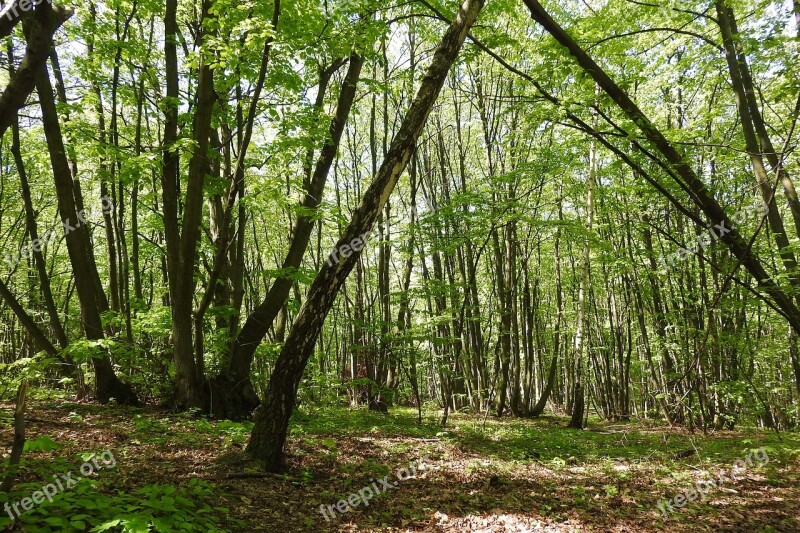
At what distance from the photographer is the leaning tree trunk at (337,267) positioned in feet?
16.6

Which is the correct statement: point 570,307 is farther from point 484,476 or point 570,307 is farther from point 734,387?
point 484,476

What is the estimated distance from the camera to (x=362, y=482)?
18.3 feet

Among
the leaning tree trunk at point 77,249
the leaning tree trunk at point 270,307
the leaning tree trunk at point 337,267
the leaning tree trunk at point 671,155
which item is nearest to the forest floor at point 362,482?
the leaning tree trunk at point 77,249

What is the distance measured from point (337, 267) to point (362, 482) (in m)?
2.79

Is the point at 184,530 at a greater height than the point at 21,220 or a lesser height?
lesser

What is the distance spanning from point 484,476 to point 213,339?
5.52 m

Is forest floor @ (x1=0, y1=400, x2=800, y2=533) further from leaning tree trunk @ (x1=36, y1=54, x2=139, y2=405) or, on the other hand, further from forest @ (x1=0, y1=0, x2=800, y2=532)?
leaning tree trunk @ (x1=36, y1=54, x2=139, y2=405)

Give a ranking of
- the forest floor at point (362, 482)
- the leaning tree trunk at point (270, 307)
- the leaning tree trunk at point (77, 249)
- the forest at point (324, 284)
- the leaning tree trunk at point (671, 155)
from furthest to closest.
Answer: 1. the leaning tree trunk at point (270, 307)
2. the leaning tree trunk at point (77, 249)
3. the leaning tree trunk at point (671, 155)
4. the forest at point (324, 284)
5. the forest floor at point (362, 482)

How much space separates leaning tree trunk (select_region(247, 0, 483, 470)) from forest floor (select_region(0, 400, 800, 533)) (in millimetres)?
662

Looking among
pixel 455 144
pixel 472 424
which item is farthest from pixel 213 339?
pixel 455 144

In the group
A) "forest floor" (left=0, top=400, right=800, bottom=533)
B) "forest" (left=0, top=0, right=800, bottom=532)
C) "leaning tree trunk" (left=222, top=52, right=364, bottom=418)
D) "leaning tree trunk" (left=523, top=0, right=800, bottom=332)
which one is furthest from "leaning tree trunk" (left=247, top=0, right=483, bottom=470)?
"leaning tree trunk" (left=222, top=52, right=364, bottom=418)

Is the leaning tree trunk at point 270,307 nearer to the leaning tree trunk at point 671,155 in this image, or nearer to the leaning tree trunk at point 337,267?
the leaning tree trunk at point 337,267

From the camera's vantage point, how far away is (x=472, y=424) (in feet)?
39.0

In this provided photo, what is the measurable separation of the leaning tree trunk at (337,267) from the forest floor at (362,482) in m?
0.66
